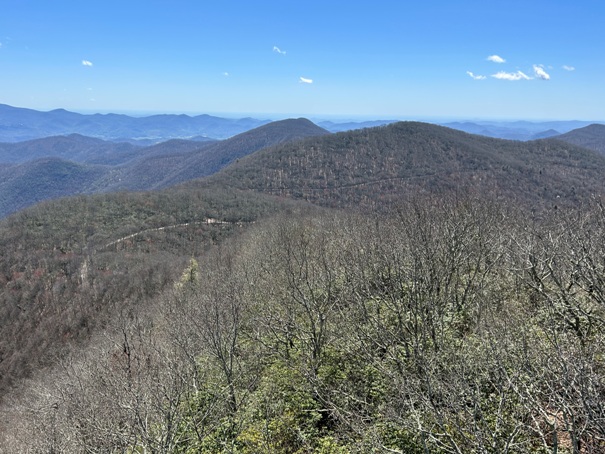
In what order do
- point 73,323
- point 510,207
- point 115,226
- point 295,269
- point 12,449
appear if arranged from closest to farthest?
point 12,449
point 295,269
point 510,207
point 73,323
point 115,226

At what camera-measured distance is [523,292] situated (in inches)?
742

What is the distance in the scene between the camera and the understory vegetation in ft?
32.3

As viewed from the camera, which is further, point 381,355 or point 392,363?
point 381,355

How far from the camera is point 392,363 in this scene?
13.6 m

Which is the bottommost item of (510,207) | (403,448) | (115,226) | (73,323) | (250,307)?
(73,323)

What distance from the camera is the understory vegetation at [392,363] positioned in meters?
9.86

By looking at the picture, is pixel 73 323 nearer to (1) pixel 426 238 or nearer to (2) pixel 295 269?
(2) pixel 295 269

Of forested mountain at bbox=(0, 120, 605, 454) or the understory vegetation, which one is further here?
the understory vegetation

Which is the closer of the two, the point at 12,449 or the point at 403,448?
the point at 403,448

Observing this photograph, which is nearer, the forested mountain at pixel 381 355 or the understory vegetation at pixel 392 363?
the forested mountain at pixel 381 355

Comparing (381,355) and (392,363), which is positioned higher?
(392,363)

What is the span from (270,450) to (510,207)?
31057 millimetres

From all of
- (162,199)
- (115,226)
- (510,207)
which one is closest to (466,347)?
(510,207)

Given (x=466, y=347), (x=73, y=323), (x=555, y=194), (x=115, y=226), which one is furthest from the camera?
(x=555, y=194)
